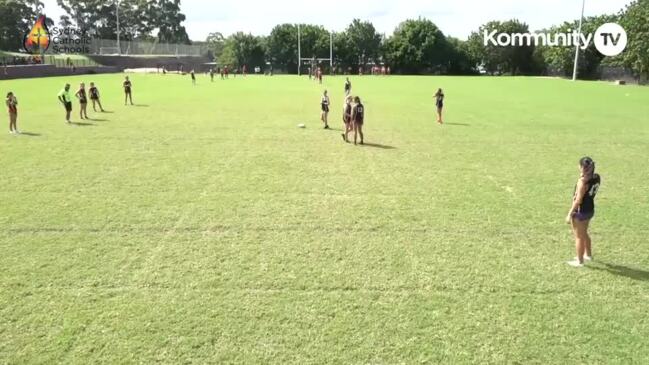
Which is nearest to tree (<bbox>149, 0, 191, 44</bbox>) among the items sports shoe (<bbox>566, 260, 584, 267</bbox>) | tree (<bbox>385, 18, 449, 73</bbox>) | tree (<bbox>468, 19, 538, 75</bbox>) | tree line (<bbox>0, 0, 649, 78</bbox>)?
tree line (<bbox>0, 0, 649, 78</bbox>)

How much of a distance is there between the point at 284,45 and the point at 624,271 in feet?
288

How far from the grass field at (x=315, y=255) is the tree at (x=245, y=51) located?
7793 centimetres

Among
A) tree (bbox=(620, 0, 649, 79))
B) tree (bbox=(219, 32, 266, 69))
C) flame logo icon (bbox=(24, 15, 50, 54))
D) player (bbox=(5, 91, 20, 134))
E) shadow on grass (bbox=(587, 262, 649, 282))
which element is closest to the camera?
shadow on grass (bbox=(587, 262, 649, 282))

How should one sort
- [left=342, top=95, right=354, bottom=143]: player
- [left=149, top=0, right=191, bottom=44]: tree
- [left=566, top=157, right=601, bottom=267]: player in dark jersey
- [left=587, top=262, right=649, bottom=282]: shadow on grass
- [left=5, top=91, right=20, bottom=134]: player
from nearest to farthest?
[left=566, top=157, right=601, bottom=267]: player in dark jersey → [left=587, top=262, right=649, bottom=282]: shadow on grass → [left=342, top=95, right=354, bottom=143]: player → [left=5, top=91, right=20, bottom=134]: player → [left=149, top=0, right=191, bottom=44]: tree

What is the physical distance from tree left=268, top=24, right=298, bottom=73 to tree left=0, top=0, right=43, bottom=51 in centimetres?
3672

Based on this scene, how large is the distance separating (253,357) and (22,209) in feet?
22.5

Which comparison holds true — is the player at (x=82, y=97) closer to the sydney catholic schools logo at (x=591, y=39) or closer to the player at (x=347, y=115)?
the player at (x=347, y=115)

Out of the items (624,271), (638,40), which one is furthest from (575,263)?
(638,40)

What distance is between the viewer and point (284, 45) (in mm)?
90375

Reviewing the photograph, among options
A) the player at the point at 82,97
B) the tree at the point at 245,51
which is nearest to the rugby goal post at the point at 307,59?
the tree at the point at 245,51

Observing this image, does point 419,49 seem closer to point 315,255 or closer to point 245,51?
point 245,51

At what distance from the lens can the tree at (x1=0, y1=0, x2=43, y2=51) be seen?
81.6 meters

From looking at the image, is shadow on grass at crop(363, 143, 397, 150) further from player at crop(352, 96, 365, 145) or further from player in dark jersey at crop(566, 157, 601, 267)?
player in dark jersey at crop(566, 157, 601, 267)

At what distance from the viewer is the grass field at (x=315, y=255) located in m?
5.34
